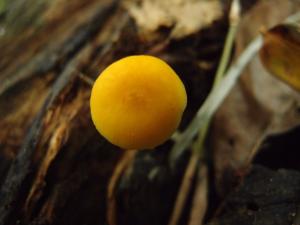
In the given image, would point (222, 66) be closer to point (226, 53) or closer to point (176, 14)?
point (226, 53)

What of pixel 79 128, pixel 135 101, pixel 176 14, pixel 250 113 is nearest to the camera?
pixel 135 101

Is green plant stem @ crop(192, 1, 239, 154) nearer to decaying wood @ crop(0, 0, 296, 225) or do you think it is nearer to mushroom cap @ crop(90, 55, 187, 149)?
decaying wood @ crop(0, 0, 296, 225)

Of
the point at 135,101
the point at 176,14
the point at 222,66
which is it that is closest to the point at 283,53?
the point at 222,66

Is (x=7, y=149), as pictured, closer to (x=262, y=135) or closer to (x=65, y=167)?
(x=65, y=167)

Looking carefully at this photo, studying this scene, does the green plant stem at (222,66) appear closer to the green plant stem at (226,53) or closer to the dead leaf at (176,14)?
the green plant stem at (226,53)

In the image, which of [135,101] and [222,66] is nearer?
[135,101]

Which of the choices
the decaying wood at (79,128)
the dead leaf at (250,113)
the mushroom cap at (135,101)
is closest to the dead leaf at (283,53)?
the dead leaf at (250,113)

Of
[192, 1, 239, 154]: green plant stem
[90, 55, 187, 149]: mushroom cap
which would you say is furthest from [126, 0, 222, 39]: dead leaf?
[90, 55, 187, 149]: mushroom cap
